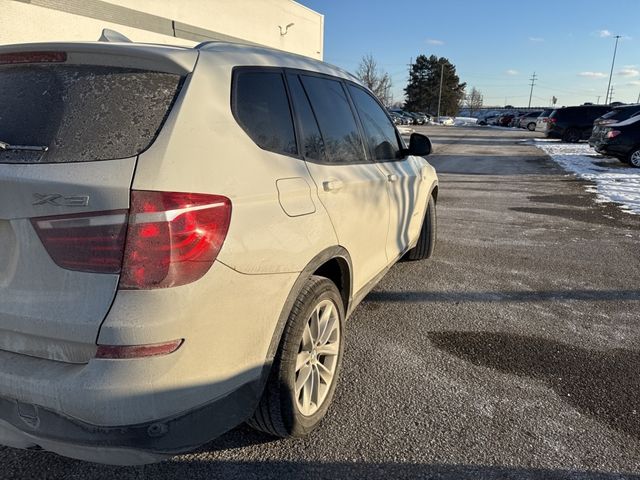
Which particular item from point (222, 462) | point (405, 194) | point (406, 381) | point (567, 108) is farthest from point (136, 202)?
point (567, 108)

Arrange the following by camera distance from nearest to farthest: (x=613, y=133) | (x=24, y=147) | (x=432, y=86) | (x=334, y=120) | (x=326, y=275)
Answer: (x=24, y=147), (x=326, y=275), (x=334, y=120), (x=613, y=133), (x=432, y=86)

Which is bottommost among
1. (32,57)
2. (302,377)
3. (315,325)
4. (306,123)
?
(302,377)

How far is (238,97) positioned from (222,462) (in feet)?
5.78

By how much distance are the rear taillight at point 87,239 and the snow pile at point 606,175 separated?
9.06 m

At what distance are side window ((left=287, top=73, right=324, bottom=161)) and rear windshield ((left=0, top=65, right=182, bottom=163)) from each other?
0.81 metres

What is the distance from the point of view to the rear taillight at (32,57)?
78.0 inches

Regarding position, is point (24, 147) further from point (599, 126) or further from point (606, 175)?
point (599, 126)

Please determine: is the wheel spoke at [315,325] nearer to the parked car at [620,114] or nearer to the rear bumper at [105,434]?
the rear bumper at [105,434]

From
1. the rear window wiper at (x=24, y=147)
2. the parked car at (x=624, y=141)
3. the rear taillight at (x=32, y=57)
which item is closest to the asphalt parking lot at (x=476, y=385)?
the rear window wiper at (x=24, y=147)

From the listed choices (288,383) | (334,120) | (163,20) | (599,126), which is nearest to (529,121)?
(599,126)

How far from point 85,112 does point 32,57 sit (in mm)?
525

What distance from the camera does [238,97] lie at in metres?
2.11

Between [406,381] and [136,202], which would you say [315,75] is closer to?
[136,202]

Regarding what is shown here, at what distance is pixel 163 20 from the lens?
17688 mm
